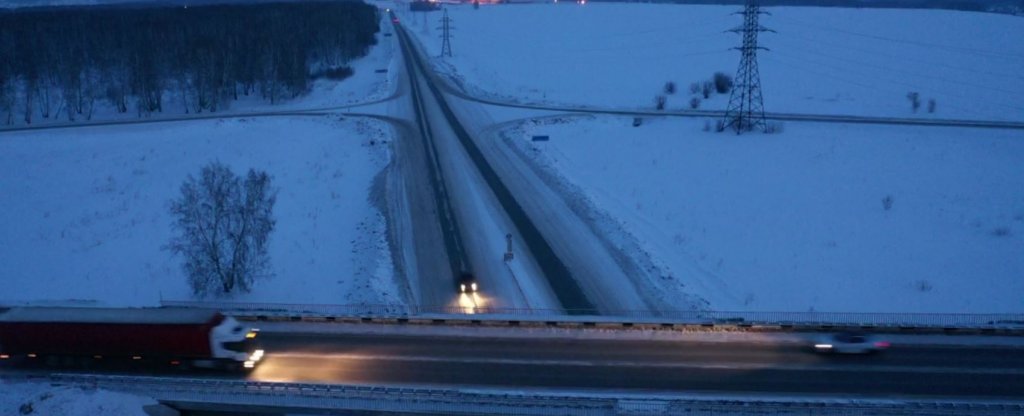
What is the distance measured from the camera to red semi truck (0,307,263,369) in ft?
41.1

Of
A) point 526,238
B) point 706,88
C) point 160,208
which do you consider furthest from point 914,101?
point 160,208

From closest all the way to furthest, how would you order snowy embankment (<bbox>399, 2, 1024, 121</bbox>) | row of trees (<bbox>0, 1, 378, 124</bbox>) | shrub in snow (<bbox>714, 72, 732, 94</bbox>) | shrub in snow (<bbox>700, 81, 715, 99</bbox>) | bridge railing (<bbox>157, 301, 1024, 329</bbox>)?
bridge railing (<bbox>157, 301, 1024, 329</bbox>) → row of trees (<bbox>0, 1, 378, 124</bbox>) → snowy embankment (<bbox>399, 2, 1024, 121</bbox>) → shrub in snow (<bbox>700, 81, 715, 99</bbox>) → shrub in snow (<bbox>714, 72, 732, 94</bbox>)

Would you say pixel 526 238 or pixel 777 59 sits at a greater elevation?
pixel 777 59

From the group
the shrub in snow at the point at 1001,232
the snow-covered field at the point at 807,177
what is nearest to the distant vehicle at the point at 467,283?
the snow-covered field at the point at 807,177

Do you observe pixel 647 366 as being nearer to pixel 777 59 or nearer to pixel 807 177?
pixel 807 177

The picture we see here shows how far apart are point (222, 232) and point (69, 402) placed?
278 inches

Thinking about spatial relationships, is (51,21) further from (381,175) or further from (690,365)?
(690,365)

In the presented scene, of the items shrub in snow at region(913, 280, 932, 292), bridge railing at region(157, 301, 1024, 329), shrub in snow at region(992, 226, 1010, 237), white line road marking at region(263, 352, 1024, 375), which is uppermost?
shrub in snow at region(992, 226, 1010, 237)

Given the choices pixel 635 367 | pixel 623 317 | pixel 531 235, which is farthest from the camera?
pixel 531 235

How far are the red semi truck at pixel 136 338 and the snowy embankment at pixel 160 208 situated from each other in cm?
450

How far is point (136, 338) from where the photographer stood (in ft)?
41.4

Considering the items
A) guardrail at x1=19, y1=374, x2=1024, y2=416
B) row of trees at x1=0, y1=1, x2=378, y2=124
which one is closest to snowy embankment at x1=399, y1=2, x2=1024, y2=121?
row of trees at x1=0, y1=1, x2=378, y2=124

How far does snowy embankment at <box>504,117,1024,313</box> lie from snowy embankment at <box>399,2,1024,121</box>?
9702mm

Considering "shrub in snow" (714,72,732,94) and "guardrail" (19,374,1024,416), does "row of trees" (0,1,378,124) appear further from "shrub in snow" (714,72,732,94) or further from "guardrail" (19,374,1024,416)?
"guardrail" (19,374,1024,416)
